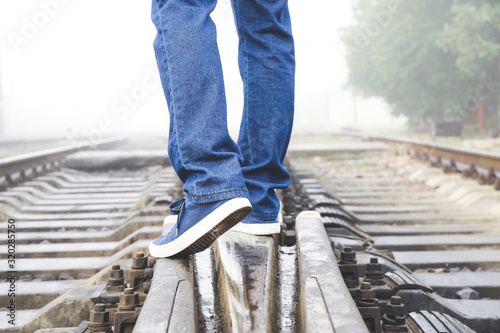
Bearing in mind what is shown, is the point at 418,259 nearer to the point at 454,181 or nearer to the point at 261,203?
the point at 261,203

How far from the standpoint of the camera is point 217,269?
4.29ft

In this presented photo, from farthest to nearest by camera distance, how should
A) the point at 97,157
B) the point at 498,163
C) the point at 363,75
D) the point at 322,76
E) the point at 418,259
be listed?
1. the point at 322,76
2. the point at 363,75
3. the point at 97,157
4. the point at 498,163
5. the point at 418,259

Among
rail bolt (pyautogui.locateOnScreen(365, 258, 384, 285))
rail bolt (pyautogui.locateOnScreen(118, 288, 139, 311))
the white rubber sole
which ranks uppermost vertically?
the white rubber sole

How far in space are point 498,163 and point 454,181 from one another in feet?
1.21

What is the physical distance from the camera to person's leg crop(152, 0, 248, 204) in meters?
1.37

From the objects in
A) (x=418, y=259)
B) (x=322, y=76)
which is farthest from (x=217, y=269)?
(x=322, y=76)

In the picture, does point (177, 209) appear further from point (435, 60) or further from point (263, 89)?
point (435, 60)

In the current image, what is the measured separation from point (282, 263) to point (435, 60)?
19412mm

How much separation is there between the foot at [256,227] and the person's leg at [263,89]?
7 centimetres

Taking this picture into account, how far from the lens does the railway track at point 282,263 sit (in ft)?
3.46

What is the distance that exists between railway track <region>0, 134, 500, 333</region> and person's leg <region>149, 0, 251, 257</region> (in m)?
0.09

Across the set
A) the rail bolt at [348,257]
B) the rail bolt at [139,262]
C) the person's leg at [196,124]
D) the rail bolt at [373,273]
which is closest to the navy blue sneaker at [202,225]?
the person's leg at [196,124]

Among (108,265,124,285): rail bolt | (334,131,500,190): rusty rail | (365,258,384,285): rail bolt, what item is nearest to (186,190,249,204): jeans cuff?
(108,265,124,285): rail bolt

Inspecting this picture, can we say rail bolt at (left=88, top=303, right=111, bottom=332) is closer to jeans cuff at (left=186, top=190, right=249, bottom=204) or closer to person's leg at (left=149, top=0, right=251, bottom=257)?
person's leg at (left=149, top=0, right=251, bottom=257)
